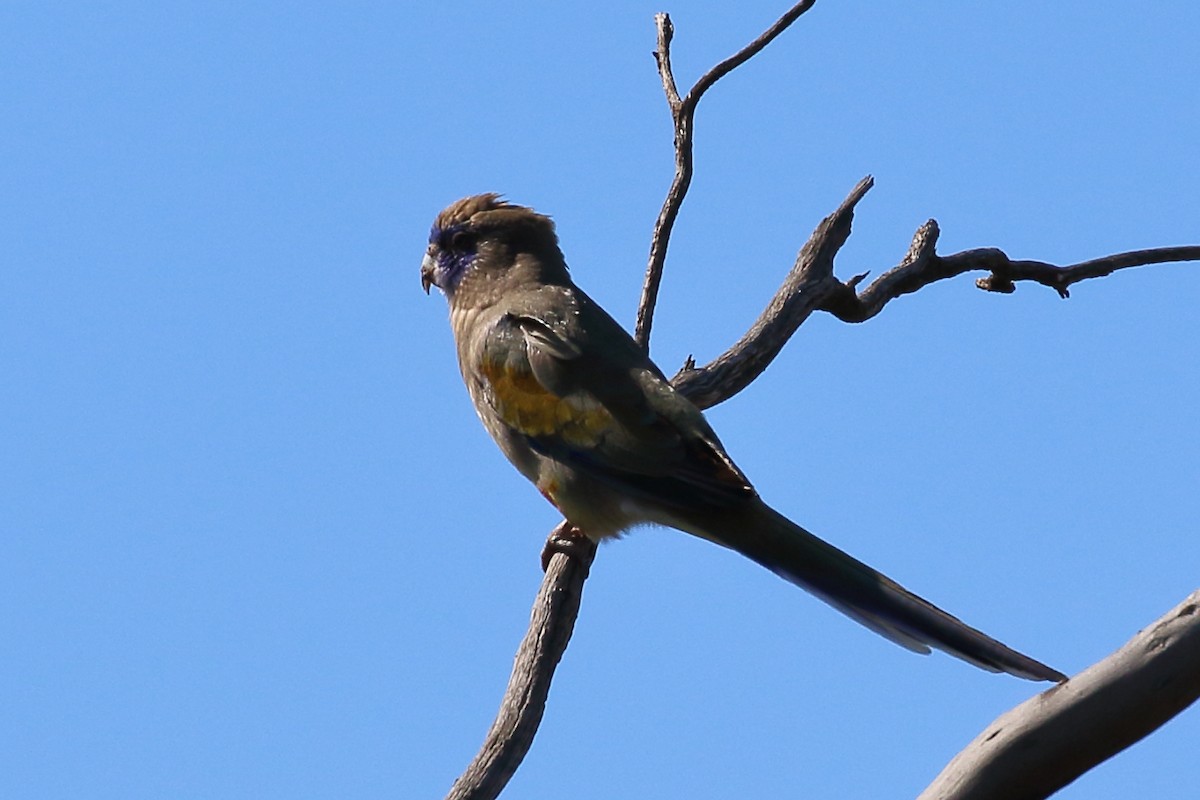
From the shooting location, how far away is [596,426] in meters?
6.29

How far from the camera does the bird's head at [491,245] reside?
738 centimetres

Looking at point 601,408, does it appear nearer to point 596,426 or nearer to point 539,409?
point 596,426

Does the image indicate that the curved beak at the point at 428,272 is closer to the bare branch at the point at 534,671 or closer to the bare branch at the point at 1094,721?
the bare branch at the point at 534,671

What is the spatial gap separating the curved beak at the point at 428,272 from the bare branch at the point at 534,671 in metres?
1.74

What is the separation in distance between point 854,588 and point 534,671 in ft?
3.88

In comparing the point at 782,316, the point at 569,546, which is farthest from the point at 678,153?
the point at 569,546

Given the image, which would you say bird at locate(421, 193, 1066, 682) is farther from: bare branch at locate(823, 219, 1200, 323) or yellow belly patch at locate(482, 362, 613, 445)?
bare branch at locate(823, 219, 1200, 323)

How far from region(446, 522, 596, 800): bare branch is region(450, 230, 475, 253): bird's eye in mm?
1678

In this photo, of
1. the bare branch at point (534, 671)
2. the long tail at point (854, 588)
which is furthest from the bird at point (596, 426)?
the bare branch at point (534, 671)

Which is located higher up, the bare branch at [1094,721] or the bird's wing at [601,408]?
the bird's wing at [601,408]

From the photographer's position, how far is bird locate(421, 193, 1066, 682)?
5426mm

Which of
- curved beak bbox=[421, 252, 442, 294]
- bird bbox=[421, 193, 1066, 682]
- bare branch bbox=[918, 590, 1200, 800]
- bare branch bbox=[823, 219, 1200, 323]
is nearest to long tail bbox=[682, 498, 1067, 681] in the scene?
bird bbox=[421, 193, 1066, 682]

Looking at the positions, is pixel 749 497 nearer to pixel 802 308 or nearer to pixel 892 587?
pixel 892 587

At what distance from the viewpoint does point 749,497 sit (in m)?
5.83
